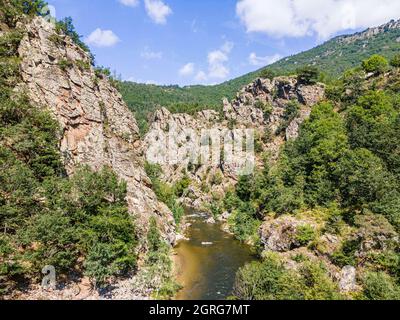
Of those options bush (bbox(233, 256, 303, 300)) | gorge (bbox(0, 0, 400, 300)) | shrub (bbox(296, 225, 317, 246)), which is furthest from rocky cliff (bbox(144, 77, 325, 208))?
bush (bbox(233, 256, 303, 300))

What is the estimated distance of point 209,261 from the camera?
154 feet

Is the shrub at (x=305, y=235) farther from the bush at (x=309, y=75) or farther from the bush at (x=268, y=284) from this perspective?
the bush at (x=309, y=75)

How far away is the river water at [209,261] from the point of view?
36.5m

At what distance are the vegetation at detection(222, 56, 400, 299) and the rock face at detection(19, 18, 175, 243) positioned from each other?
22490 mm

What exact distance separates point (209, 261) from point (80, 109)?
3312 centimetres

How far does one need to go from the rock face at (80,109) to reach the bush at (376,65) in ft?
251

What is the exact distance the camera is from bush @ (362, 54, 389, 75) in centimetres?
8444

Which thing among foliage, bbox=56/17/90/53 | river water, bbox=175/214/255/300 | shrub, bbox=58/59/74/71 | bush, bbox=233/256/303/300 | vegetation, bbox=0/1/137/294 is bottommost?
river water, bbox=175/214/255/300

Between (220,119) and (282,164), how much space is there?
2046 inches

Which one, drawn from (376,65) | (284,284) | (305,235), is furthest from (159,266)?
(376,65)

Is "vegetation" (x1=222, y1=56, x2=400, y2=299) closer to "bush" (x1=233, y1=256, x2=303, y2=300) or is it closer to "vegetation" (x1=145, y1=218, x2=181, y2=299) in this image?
"bush" (x1=233, y1=256, x2=303, y2=300)

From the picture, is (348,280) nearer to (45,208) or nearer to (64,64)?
(45,208)
